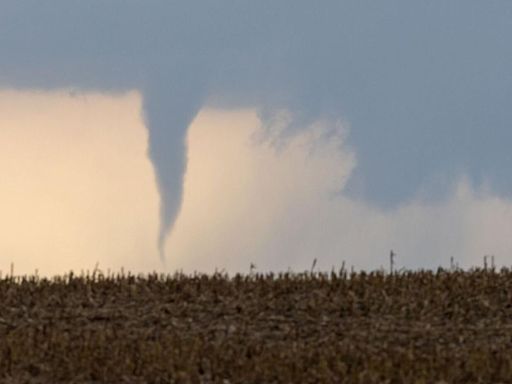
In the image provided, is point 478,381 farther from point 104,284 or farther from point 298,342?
point 104,284

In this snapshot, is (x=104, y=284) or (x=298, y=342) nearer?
(x=298, y=342)

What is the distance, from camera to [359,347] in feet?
59.4

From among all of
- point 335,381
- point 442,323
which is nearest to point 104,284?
point 442,323

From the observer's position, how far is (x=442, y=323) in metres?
20.0

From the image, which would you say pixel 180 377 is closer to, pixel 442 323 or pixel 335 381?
pixel 335 381

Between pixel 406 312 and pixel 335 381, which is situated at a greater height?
pixel 406 312

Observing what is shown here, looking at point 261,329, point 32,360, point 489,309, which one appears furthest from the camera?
point 489,309

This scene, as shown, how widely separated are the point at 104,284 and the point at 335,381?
7.18 meters

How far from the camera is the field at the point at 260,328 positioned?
16812 mm

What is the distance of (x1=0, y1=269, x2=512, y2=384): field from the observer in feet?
55.2

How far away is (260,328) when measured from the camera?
1955cm

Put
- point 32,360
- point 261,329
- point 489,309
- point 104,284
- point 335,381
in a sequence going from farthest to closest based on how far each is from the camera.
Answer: point 104,284, point 489,309, point 261,329, point 32,360, point 335,381

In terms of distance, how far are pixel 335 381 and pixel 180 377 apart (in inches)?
67.1

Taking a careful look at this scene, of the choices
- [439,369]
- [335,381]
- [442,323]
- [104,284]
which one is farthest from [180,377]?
[104,284]
